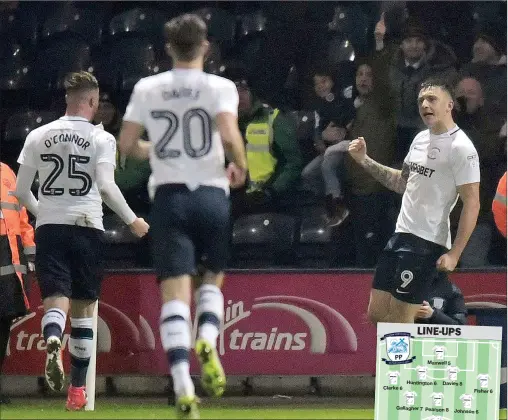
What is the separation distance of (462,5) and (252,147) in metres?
1.99

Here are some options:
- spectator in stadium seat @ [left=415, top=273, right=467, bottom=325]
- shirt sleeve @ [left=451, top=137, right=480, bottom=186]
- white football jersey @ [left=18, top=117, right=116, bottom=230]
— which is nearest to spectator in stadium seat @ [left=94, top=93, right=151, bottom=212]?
white football jersey @ [left=18, top=117, right=116, bottom=230]

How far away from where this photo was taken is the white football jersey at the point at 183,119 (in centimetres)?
532

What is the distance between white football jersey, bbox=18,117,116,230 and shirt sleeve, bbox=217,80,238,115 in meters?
1.72

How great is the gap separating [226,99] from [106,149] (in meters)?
1.80

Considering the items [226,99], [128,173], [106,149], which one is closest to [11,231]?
[106,149]

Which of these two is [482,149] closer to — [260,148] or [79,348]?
[260,148]

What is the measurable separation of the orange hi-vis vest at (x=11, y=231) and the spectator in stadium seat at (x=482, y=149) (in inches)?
115

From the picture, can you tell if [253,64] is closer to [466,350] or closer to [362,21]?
[362,21]

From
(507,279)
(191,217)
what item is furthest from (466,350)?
(507,279)

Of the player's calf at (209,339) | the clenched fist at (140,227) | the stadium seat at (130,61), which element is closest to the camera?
the player's calf at (209,339)

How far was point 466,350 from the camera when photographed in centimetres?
617

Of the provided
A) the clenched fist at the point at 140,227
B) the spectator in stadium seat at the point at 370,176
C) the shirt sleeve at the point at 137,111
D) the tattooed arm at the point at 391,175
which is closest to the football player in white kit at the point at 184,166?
the shirt sleeve at the point at 137,111

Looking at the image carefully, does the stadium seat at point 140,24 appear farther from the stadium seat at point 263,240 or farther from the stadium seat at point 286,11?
the stadium seat at point 263,240

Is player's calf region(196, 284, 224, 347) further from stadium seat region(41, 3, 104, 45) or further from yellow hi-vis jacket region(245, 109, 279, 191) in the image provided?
stadium seat region(41, 3, 104, 45)
